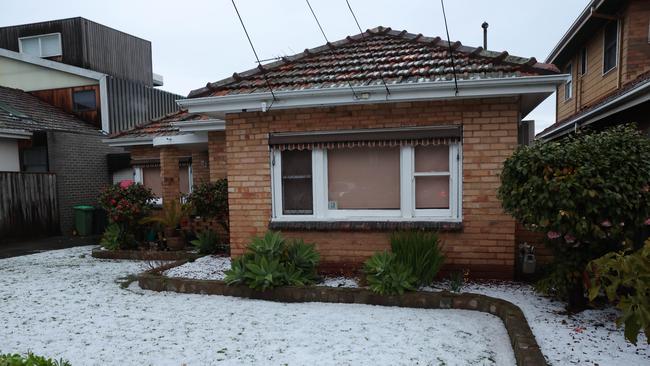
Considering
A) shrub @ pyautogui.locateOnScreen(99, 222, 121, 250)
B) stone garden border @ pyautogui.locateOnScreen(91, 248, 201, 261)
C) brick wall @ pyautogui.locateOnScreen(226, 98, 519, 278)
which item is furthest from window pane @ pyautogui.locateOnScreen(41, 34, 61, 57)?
brick wall @ pyautogui.locateOnScreen(226, 98, 519, 278)

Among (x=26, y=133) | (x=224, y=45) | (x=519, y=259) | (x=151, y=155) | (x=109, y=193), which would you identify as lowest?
(x=519, y=259)

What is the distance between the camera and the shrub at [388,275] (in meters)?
4.87

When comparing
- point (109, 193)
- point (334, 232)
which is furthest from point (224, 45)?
point (109, 193)

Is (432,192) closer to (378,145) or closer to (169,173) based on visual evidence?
(378,145)

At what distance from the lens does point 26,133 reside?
1193 centimetres

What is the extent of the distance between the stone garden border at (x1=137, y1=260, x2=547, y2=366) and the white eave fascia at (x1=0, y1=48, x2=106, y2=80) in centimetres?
1251

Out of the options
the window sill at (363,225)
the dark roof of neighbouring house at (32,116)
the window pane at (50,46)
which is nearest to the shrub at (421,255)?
the window sill at (363,225)

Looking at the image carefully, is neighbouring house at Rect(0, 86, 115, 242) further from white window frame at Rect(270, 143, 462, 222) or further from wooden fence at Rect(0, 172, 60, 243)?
white window frame at Rect(270, 143, 462, 222)

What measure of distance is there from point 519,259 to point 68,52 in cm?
1864

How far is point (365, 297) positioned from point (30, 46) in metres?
19.9

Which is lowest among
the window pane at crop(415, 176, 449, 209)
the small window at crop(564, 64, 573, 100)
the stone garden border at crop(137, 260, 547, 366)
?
the stone garden border at crop(137, 260, 547, 366)

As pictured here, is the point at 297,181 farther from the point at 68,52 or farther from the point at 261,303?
the point at 68,52

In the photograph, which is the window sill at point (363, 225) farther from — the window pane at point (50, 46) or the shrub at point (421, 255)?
the window pane at point (50, 46)

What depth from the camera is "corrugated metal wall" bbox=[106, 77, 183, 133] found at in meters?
15.7
